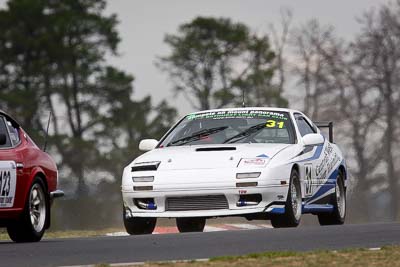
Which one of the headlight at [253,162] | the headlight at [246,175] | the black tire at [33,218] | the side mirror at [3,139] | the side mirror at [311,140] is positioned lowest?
the black tire at [33,218]

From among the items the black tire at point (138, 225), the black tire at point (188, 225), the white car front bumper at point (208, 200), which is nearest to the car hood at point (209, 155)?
the white car front bumper at point (208, 200)

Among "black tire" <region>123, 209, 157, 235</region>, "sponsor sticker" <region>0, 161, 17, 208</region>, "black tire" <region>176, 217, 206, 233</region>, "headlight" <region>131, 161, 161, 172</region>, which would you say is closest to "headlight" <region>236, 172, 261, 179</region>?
"headlight" <region>131, 161, 161, 172</region>

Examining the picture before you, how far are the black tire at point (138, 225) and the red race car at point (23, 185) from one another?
1545mm

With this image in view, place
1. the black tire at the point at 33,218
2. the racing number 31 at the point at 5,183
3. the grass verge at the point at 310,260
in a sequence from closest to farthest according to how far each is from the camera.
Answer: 1. the grass verge at the point at 310,260
2. the racing number 31 at the point at 5,183
3. the black tire at the point at 33,218

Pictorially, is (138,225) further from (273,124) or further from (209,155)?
(273,124)

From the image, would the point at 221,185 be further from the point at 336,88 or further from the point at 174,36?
the point at 174,36

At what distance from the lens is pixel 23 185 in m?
13.8

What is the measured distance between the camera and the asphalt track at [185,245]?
10914 millimetres

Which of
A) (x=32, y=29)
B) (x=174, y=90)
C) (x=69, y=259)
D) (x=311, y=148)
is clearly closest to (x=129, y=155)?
(x=174, y=90)

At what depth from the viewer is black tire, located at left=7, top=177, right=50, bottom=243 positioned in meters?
13.9

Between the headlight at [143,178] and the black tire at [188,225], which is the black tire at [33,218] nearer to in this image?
the headlight at [143,178]

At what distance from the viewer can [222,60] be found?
6756 centimetres

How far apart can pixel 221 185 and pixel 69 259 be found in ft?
15.9

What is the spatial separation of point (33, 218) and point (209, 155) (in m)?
2.66
